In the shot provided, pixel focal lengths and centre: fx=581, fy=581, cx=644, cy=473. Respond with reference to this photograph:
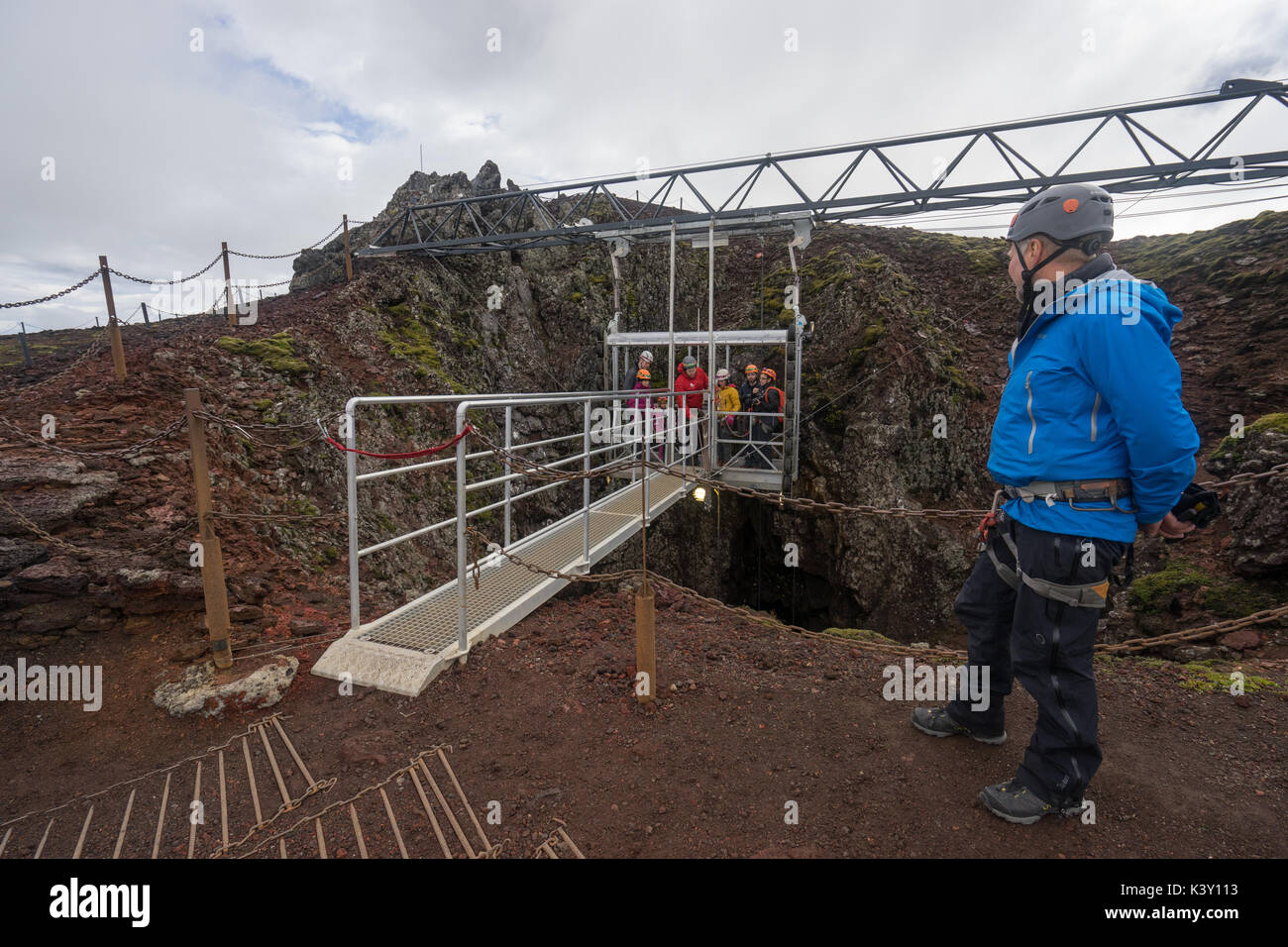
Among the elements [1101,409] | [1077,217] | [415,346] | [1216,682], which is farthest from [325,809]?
[415,346]

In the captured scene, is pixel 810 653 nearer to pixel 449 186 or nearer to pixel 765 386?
pixel 765 386

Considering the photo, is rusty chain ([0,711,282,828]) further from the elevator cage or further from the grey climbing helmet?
the elevator cage

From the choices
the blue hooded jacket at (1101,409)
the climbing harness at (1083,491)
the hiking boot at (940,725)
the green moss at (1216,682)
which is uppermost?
the blue hooded jacket at (1101,409)

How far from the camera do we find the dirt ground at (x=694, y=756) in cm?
238

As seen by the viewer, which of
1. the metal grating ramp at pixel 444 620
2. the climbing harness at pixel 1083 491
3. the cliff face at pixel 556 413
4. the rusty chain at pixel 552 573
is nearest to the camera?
the climbing harness at pixel 1083 491

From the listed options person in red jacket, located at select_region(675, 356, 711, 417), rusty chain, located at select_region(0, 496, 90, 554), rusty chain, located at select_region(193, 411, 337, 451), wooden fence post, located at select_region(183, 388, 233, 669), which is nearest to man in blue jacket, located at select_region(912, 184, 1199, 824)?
wooden fence post, located at select_region(183, 388, 233, 669)

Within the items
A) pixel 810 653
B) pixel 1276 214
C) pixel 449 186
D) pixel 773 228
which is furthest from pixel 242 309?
pixel 1276 214

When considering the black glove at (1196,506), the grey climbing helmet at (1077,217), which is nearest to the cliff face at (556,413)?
the black glove at (1196,506)

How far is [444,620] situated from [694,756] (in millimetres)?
2199

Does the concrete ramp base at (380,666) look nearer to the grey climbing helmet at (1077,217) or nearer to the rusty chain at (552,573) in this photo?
the rusty chain at (552,573)

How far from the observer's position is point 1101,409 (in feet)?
7.13

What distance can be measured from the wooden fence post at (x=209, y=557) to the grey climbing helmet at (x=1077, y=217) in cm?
468

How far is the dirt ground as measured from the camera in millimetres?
2383

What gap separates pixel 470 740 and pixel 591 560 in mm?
2790
